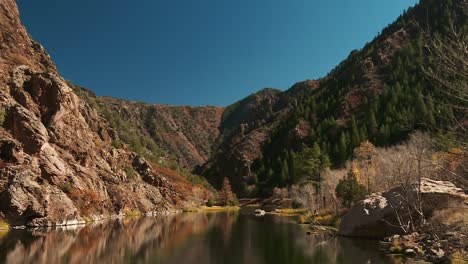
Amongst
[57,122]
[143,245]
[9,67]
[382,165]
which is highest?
[9,67]

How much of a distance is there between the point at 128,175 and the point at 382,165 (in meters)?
86.6

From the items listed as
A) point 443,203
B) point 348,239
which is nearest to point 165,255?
point 348,239

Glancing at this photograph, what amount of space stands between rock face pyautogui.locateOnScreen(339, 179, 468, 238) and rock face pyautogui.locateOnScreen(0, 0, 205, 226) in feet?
175

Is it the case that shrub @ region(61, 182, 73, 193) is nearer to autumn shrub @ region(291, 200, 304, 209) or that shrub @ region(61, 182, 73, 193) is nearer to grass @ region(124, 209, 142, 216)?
grass @ region(124, 209, 142, 216)

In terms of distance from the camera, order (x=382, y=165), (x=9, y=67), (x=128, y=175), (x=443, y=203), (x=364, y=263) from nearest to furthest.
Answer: (x=364, y=263), (x=443, y=203), (x=382, y=165), (x=9, y=67), (x=128, y=175)

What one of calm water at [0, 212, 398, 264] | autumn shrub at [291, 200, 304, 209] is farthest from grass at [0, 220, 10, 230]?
autumn shrub at [291, 200, 304, 209]

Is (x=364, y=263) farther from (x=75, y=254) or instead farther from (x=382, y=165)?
(x=382, y=165)

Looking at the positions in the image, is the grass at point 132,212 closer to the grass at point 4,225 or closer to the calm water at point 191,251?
the grass at point 4,225

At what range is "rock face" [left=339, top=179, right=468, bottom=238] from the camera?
3950 cm

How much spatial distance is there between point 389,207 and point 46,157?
6793 centimetres

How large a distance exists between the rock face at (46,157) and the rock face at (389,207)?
175 ft

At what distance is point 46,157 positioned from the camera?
258ft

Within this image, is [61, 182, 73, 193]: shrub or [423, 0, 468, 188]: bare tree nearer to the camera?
[423, 0, 468, 188]: bare tree

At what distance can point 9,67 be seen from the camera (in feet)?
309
